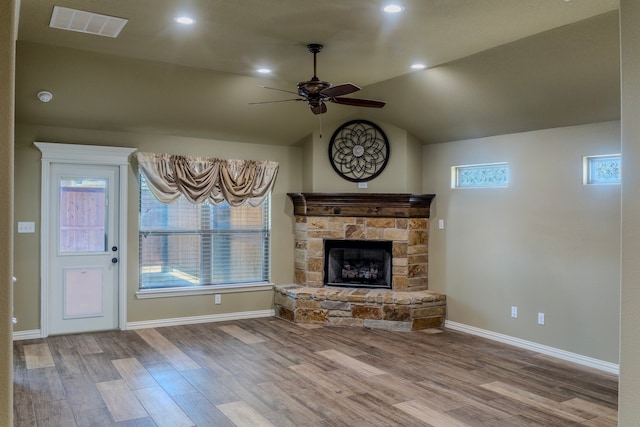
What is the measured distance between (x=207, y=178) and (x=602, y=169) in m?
4.36

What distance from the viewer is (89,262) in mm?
5816

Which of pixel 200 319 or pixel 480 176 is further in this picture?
pixel 200 319

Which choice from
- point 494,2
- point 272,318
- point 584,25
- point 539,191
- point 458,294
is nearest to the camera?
point 494,2

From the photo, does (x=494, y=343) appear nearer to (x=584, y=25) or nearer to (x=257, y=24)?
(x=584, y=25)

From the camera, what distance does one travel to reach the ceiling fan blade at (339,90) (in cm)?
371

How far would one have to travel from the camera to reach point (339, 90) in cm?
385

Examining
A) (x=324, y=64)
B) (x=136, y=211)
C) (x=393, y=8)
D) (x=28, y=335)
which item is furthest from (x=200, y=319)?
(x=393, y=8)

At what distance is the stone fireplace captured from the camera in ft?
20.4

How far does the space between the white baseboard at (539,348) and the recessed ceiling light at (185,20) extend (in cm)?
453

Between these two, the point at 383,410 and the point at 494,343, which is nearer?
the point at 383,410

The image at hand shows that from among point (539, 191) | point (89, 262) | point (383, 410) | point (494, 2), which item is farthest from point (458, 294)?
point (89, 262)

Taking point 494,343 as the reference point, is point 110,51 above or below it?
above

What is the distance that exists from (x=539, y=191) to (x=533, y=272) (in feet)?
2.82

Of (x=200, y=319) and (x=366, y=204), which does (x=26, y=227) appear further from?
(x=366, y=204)
